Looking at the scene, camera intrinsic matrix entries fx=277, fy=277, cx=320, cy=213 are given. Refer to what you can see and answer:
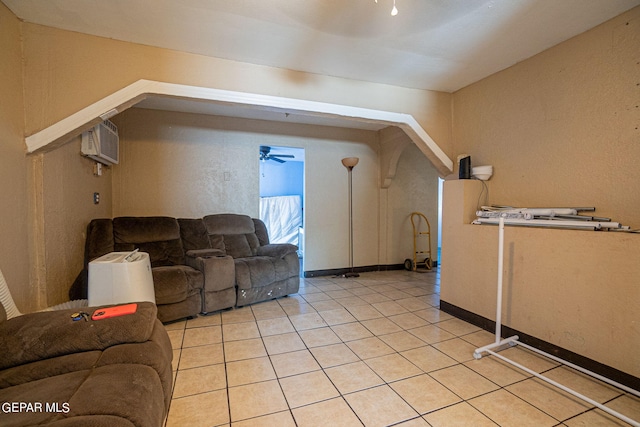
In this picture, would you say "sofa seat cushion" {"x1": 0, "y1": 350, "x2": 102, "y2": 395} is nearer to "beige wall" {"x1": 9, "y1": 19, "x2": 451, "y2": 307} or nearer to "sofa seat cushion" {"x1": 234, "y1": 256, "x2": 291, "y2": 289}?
"beige wall" {"x1": 9, "y1": 19, "x2": 451, "y2": 307}

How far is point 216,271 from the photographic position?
112 inches

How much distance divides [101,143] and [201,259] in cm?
148

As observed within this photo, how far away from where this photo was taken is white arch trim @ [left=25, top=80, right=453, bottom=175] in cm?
193

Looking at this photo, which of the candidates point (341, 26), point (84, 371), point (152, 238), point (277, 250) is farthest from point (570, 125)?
point (152, 238)

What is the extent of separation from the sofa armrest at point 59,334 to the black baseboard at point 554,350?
2.67m

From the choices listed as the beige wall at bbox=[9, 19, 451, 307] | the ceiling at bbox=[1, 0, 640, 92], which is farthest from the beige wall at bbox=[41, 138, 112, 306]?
the ceiling at bbox=[1, 0, 640, 92]

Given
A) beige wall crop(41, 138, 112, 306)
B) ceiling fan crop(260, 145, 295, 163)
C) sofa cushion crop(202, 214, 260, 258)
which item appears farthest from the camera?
ceiling fan crop(260, 145, 295, 163)

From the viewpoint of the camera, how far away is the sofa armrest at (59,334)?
1108 mm

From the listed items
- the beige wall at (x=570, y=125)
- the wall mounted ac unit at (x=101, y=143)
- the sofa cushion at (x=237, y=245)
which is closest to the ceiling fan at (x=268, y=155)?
the sofa cushion at (x=237, y=245)

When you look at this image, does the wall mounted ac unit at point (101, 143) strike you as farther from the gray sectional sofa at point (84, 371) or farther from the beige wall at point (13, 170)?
the gray sectional sofa at point (84, 371)

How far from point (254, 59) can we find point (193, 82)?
1.78 feet

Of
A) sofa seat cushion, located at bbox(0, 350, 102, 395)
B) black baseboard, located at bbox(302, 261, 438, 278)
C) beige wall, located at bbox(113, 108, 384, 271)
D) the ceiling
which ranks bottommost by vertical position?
black baseboard, located at bbox(302, 261, 438, 278)

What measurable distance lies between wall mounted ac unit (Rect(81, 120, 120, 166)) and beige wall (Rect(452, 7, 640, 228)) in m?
3.75

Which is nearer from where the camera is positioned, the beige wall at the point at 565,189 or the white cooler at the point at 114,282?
the beige wall at the point at 565,189
